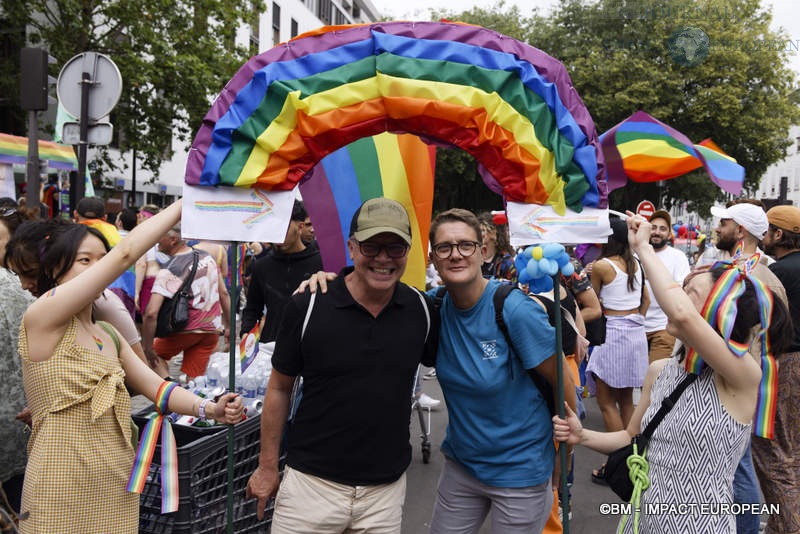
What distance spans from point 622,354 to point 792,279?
1.42 meters

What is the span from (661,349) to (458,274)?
392cm

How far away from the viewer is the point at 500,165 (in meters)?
2.58

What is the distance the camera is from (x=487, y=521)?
4.20 metres

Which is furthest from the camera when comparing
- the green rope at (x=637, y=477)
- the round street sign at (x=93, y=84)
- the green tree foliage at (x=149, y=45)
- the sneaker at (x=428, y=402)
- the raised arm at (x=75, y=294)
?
the green tree foliage at (x=149, y=45)

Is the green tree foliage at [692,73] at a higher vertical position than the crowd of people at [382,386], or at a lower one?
higher

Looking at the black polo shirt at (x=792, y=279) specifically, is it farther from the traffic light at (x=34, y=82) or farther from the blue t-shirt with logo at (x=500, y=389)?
the traffic light at (x=34, y=82)

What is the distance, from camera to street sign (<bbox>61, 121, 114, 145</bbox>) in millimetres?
5594

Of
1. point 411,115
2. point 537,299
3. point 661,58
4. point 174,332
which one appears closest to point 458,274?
point 537,299

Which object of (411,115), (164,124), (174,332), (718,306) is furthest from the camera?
(164,124)

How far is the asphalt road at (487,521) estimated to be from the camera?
4.11 metres

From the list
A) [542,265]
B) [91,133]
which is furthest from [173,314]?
[542,265]

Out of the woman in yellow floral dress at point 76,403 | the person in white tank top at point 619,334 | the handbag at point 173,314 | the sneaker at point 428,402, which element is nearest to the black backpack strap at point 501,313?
the woman in yellow floral dress at point 76,403

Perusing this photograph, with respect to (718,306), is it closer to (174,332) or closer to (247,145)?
(247,145)

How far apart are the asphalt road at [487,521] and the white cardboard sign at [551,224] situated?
7.57 ft
